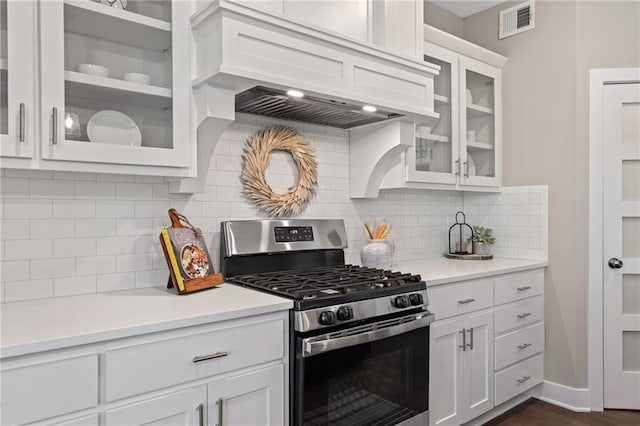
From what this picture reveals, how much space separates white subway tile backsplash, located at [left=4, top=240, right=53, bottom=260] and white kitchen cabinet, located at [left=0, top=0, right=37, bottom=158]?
40 cm

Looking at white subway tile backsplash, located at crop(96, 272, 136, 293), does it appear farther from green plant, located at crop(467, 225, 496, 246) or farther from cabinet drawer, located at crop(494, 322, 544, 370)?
green plant, located at crop(467, 225, 496, 246)

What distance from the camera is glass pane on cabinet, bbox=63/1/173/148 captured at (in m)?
1.59

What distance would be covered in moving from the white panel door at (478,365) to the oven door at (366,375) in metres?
0.44

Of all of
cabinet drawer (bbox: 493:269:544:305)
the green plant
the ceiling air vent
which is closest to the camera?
cabinet drawer (bbox: 493:269:544:305)

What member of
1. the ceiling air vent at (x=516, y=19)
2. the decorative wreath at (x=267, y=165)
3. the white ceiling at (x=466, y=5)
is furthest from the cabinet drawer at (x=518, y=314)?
the white ceiling at (x=466, y=5)

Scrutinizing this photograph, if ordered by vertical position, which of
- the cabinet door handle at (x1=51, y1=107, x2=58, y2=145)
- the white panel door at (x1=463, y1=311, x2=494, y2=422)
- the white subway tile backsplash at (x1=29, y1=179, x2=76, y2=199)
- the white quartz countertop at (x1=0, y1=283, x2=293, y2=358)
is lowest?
the white panel door at (x1=463, y1=311, x2=494, y2=422)

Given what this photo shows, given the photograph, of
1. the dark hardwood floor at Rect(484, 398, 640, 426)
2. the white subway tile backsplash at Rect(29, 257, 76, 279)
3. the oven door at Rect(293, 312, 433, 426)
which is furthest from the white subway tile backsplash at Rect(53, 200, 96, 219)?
the dark hardwood floor at Rect(484, 398, 640, 426)

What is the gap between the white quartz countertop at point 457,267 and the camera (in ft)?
7.75

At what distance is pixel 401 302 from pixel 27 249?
149 cm

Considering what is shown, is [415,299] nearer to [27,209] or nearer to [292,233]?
[292,233]

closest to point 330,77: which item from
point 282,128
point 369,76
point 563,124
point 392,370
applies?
point 369,76

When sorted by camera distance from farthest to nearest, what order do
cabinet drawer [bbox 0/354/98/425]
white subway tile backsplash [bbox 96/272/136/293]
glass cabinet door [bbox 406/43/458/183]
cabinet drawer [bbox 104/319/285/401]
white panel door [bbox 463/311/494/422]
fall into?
glass cabinet door [bbox 406/43/458/183]
white panel door [bbox 463/311/494/422]
white subway tile backsplash [bbox 96/272/136/293]
cabinet drawer [bbox 104/319/285/401]
cabinet drawer [bbox 0/354/98/425]

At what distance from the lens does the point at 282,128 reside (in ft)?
7.84

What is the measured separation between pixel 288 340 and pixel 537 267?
80.8 inches
